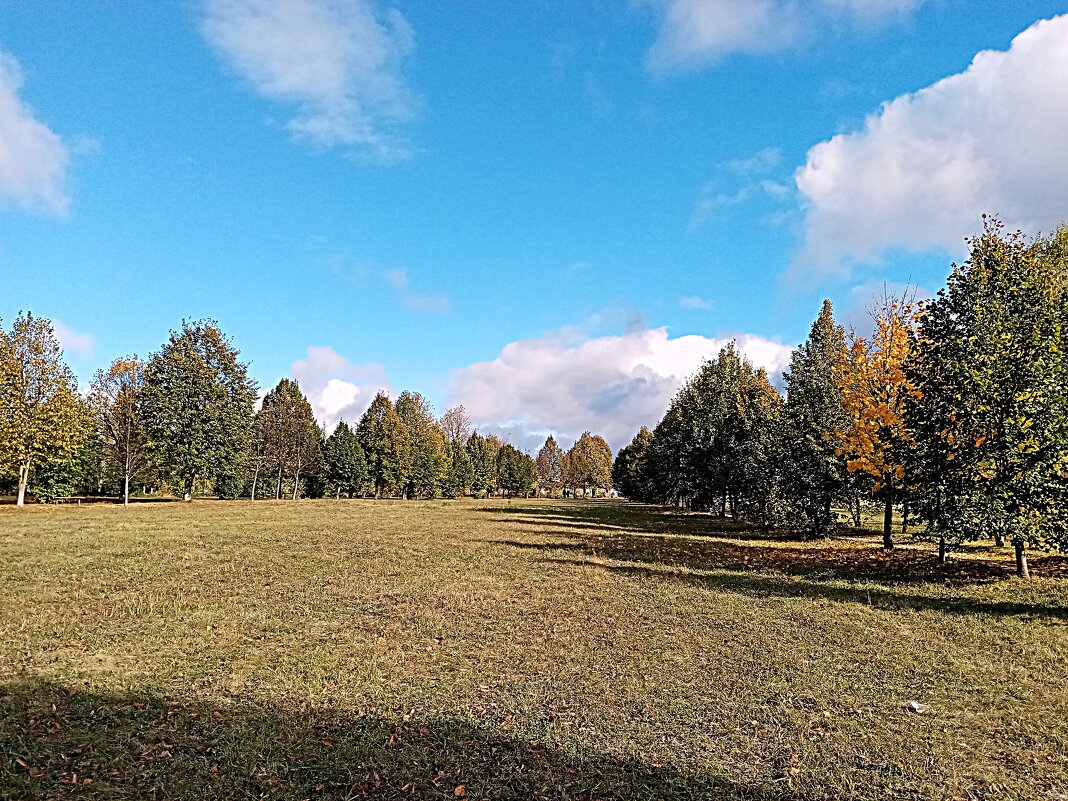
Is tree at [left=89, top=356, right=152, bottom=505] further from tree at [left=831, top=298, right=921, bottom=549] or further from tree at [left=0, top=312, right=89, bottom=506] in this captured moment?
tree at [left=831, top=298, right=921, bottom=549]

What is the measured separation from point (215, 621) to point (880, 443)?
74.7 ft

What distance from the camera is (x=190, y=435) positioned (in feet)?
156

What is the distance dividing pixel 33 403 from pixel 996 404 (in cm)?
5059

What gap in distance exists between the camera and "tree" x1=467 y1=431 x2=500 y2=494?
335 ft

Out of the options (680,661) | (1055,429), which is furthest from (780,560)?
(680,661)

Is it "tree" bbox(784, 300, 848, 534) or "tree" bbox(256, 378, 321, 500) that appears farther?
"tree" bbox(256, 378, 321, 500)

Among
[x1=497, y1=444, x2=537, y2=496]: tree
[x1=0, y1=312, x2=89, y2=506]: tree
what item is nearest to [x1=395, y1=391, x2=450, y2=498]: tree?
[x1=497, y1=444, x2=537, y2=496]: tree

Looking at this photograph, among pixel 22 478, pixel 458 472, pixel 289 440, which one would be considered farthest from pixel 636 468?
pixel 22 478

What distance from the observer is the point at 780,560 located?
20.9m

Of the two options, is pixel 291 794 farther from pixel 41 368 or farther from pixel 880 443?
pixel 41 368

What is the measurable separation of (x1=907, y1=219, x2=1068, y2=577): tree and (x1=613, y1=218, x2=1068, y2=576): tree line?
1.2 inches

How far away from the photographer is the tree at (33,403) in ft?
126

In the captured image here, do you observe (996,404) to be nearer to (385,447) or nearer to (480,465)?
(385,447)

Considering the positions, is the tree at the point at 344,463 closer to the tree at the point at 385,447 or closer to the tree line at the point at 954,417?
the tree at the point at 385,447
